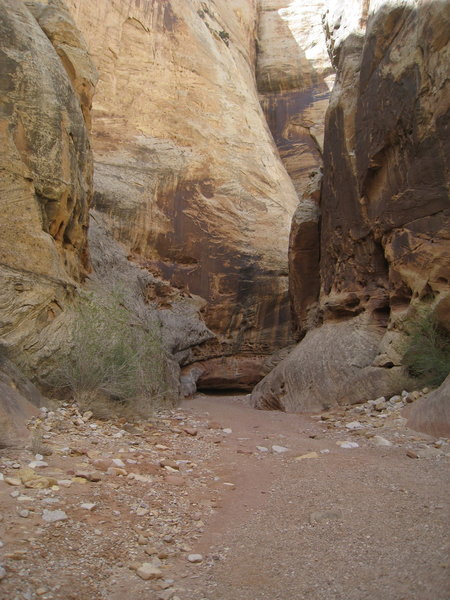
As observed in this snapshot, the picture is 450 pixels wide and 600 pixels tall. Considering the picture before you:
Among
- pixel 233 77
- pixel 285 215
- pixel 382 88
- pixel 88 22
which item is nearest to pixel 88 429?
pixel 382 88

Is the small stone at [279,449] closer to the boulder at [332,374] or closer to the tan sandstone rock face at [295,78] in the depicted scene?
the boulder at [332,374]

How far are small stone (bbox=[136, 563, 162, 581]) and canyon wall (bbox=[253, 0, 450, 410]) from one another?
683 centimetres

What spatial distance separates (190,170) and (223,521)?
17406 millimetres

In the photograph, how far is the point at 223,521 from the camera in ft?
11.1

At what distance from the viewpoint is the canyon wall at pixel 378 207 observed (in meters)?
8.70

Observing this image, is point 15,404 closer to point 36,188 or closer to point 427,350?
point 36,188

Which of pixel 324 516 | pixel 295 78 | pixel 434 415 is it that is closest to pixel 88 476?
pixel 324 516

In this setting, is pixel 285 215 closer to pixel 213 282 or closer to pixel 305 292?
pixel 213 282

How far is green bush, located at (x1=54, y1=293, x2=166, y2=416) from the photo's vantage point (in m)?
6.68

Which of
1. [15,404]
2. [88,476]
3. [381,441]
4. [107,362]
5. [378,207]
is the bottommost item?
[381,441]

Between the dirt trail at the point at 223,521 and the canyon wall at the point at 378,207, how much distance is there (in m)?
4.25

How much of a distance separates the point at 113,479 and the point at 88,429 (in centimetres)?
174

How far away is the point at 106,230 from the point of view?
52.2 ft

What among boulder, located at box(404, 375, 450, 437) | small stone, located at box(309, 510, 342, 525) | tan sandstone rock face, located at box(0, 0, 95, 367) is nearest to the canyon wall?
boulder, located at box(404, 375, 450, 437)
